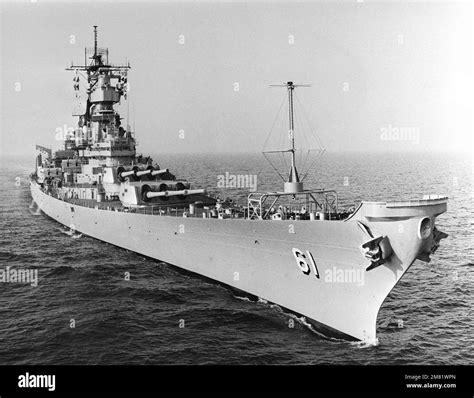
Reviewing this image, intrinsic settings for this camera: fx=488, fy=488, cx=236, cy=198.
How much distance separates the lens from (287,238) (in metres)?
14.9

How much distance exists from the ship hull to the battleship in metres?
0.03

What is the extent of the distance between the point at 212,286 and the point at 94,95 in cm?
1946

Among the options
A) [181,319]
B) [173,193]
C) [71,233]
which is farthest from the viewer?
[71,233]

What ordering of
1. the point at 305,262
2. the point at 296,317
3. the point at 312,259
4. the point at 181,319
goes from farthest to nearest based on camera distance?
the point at 181,319
the point at 296,317
the point at 305,262
the point at 312,259

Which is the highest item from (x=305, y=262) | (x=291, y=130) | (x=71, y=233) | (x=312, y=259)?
(x=291, y=130)

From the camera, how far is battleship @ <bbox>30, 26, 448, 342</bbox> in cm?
1281

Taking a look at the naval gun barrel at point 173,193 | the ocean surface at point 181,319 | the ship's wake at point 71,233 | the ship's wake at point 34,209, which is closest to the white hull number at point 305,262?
the ocean surface at point 181,319

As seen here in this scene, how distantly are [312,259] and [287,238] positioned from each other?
104 cm

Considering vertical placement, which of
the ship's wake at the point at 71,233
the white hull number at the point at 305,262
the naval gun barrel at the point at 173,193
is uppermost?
the naval gun barrel at the point at 173,193

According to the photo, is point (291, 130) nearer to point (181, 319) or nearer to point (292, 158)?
point (292, 158)

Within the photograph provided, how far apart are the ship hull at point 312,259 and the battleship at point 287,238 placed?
0.09 ft

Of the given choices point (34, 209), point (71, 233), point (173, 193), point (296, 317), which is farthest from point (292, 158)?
point (34, 209)

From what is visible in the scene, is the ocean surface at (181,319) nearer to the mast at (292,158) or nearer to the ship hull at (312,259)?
the ship hull at (312,259)

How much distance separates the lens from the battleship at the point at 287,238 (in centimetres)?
1281
